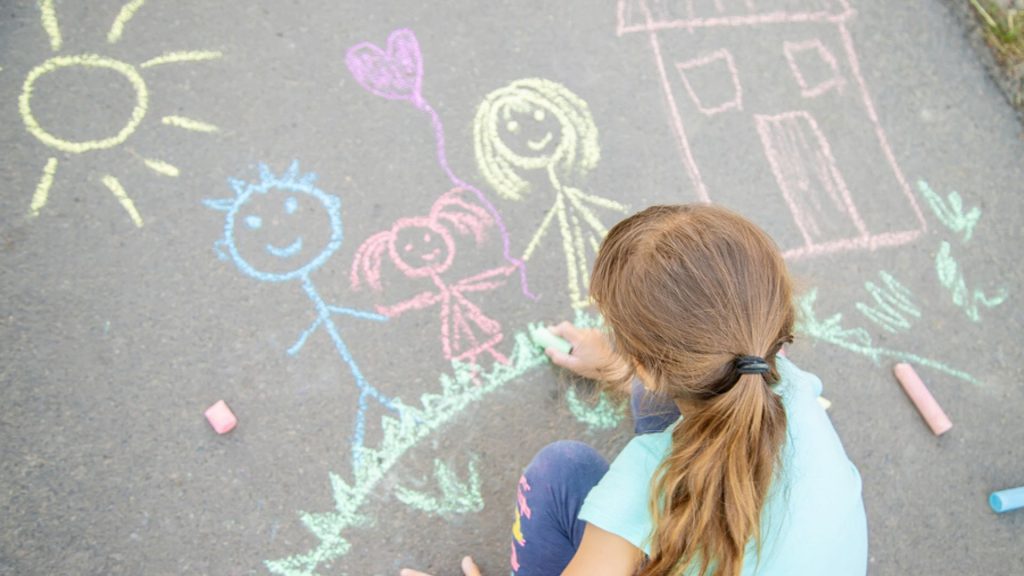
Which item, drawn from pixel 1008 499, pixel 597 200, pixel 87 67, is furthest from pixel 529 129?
pixel 1008 499

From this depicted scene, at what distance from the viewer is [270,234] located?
6.41ft

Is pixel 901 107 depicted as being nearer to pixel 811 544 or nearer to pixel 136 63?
pixel 811 544

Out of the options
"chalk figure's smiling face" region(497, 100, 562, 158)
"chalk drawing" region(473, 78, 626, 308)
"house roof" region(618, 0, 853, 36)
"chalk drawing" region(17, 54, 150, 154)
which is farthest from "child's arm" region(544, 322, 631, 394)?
"chalk drawing" region(17, 54, 150, 154)

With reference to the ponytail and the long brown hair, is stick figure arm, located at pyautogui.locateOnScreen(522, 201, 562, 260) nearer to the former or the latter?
the long brown hair

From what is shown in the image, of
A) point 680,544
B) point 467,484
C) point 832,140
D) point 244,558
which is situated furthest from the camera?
point 832,140

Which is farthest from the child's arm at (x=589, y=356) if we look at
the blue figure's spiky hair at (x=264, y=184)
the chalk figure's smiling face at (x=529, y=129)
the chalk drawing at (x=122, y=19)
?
Answer: the chalk drawing at (x=122, y=19)

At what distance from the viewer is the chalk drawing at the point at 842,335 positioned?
2.19 metres

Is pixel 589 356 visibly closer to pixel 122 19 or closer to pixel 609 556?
pixel 609 556

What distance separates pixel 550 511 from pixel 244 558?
30.2 inches

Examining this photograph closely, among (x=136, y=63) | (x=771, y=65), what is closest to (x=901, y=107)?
(x=771, y=65)

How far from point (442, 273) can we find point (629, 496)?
954 millimetres

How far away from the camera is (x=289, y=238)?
6.43 ft

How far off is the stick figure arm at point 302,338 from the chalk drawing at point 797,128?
1.21 metres

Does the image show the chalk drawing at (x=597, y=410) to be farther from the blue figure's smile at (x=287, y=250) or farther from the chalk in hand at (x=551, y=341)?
the blue figure's smile at (x=287, y=250)
